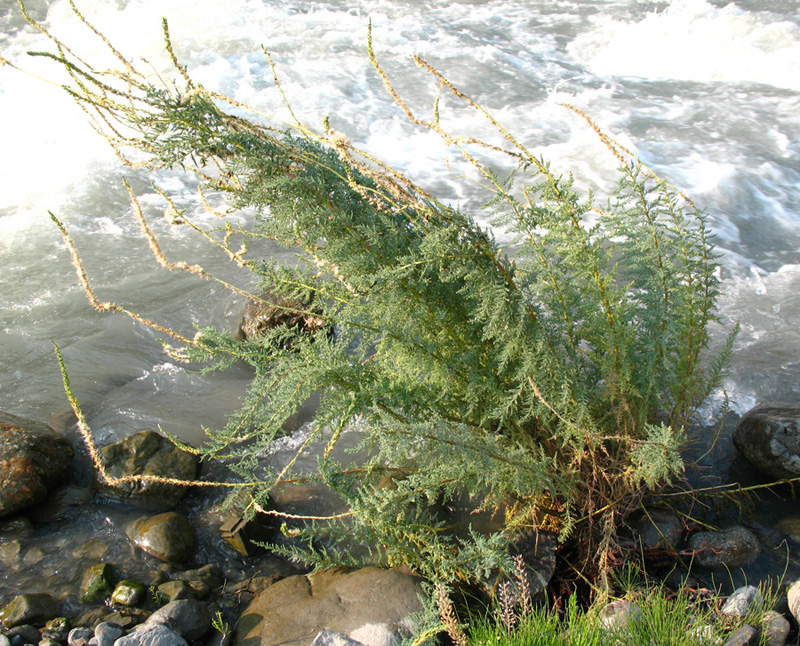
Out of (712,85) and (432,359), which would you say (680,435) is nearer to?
(432,359)

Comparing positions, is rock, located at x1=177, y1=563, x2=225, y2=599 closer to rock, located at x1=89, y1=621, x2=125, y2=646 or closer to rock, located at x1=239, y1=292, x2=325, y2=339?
rock, located at x1=89, y1=621, x2=125, y2=646

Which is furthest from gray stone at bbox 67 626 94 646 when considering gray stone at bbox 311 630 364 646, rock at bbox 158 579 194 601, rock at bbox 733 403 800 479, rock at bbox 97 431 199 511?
rock at bbox 733 403 800 479

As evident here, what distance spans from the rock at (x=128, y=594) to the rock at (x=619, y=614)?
6.98ft

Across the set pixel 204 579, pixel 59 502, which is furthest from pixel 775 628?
pixel 59 502

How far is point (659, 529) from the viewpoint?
2893 millimetres

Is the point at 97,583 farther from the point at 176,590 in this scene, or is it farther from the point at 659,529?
the point at 659,529

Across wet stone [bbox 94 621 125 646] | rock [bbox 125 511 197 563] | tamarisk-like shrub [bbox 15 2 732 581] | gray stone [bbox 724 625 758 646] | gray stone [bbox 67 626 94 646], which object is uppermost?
tamarisk-like shrub [bbox 15 2 732 581]

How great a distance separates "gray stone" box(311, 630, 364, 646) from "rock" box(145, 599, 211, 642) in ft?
2.34

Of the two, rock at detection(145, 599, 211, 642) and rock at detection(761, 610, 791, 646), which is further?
rock at detection(145, 599, 211, 642)

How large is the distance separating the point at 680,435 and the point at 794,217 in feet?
18.1

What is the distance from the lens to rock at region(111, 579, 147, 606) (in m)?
3.03

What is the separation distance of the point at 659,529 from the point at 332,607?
1507mm

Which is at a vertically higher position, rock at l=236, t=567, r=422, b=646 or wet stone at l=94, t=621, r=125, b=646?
rock at l=236, t=567, r=422, b=646

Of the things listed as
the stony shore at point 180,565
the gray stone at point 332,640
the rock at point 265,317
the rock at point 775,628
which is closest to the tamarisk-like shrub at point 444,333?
the stony shore at point 180,565
